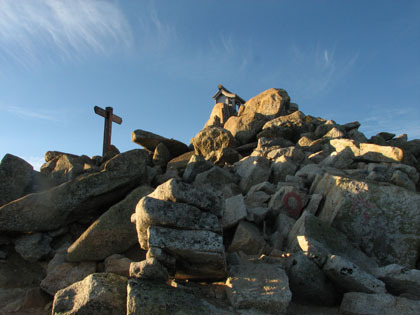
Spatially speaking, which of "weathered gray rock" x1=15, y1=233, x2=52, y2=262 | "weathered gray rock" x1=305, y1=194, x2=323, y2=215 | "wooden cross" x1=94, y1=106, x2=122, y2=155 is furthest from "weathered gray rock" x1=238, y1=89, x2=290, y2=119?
"weathered gray rock" x1=15, y1=233, x2=52, y2=262

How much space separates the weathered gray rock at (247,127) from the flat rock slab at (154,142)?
2.98 meters

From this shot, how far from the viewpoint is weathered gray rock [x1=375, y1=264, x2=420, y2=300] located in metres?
5.84

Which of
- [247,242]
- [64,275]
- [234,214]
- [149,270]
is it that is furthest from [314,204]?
[64,275]

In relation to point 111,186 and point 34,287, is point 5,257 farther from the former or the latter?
point 111,186

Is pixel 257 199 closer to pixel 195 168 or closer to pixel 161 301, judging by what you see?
pixel 195 168

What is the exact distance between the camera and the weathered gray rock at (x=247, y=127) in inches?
695

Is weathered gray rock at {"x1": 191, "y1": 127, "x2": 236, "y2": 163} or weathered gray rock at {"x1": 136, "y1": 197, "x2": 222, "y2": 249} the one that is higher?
weathered gray rock at {"x1": 191, "y1": 127, "x2": 236, "y2": 163}

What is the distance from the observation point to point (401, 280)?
5.94 metres

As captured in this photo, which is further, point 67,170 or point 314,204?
point 67,170

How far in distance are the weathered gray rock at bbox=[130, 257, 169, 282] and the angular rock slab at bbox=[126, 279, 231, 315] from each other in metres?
0.09

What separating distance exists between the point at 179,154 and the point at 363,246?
10.6 meters

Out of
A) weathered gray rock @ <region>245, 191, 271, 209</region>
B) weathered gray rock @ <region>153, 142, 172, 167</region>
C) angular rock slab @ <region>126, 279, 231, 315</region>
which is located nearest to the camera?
angular rock slab @ <region>126, 279, 231, 315</region>

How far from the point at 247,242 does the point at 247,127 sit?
1121 centimetres

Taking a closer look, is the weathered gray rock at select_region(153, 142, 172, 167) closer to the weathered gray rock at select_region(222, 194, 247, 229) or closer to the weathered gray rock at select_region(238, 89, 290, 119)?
the weathered gray rock at select_region(238, 89, 290, 119)
